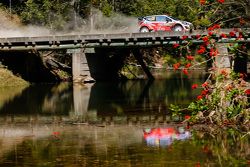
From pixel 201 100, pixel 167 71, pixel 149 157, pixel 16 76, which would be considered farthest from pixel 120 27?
pixel 149 157

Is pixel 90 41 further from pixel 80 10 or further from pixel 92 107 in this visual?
pixel 80 10

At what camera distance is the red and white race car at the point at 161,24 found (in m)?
52.8

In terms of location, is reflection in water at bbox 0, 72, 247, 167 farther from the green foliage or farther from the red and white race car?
the green foliage

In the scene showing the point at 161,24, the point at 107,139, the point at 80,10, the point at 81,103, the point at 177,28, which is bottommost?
the point at 81,103

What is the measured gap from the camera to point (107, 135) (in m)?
21.0

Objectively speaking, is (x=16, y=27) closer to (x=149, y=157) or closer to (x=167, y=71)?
(x=167, y=71)

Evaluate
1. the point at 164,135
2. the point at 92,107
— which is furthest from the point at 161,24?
the point at 164,135

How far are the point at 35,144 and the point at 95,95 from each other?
1986cm

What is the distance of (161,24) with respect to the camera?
5306cm

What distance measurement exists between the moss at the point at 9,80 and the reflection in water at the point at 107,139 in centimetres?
1786

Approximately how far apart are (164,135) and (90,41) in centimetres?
3186

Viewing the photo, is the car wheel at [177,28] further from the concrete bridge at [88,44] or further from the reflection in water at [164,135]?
the reflection in water at [164,135]

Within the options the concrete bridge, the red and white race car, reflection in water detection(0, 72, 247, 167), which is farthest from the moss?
reflection in water detection(0, 72, 247, 167)

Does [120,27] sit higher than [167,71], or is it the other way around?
[120,27]
